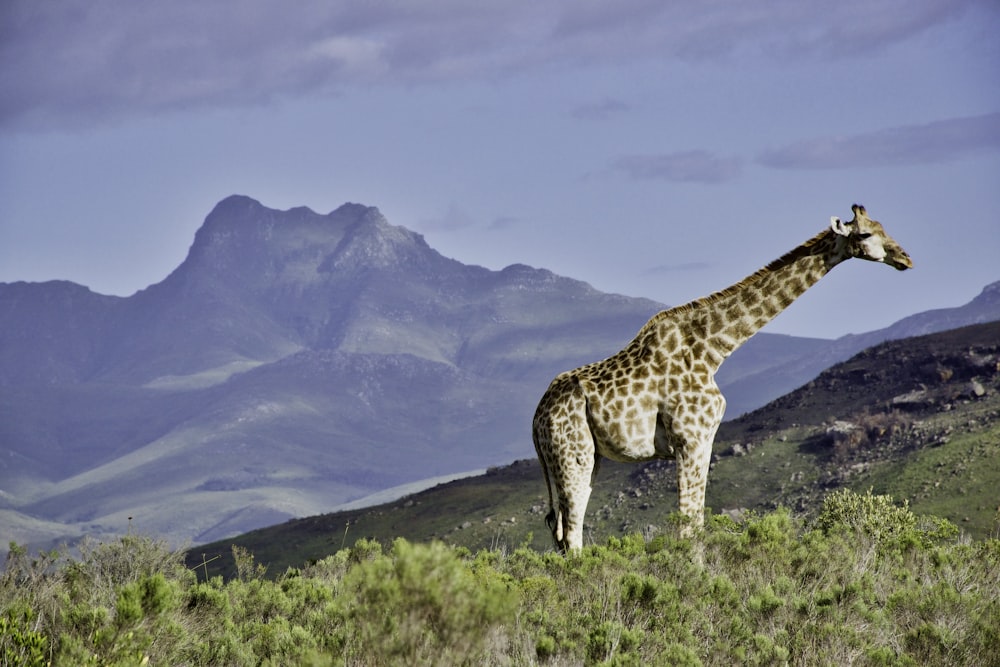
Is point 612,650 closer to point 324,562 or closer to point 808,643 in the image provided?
point 808,643

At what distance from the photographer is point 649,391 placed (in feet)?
53.2

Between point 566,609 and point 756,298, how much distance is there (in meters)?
5.39

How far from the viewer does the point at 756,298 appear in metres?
17.2

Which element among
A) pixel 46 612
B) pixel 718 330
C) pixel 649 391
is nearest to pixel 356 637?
pixel 46 612

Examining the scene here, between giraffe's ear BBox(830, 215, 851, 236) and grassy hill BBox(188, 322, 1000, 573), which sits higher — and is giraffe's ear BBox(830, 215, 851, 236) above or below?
above

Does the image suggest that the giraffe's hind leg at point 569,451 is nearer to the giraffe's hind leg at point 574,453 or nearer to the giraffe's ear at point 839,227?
the giraffe's hind leg at point 574,453

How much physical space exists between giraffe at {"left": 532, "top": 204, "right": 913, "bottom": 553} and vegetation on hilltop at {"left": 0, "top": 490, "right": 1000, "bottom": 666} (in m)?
1.01

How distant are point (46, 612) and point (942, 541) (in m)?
15.7

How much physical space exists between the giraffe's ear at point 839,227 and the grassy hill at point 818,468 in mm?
39291

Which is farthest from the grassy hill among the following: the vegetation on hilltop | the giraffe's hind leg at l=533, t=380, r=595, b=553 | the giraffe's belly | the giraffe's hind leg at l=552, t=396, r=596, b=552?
the giraffe's hind leg at l=552, t=396, r=596, b=552

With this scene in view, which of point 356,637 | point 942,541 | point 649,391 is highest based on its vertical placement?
point 649,391

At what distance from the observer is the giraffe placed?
16.1 m

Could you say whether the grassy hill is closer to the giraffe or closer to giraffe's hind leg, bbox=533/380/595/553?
the giraffe

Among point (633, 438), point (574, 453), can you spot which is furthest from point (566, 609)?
point (633, 438)
